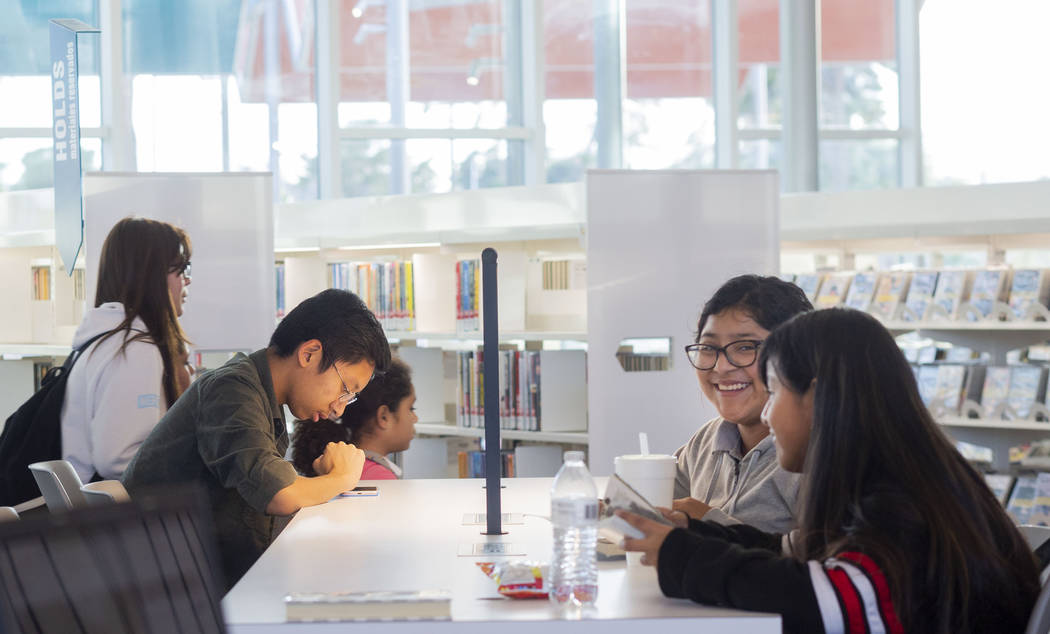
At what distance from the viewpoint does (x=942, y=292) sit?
4840 millimetres

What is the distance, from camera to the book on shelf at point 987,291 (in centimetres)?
471

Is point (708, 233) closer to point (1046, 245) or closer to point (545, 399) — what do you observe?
point (545, 399)

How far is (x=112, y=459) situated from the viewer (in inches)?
107

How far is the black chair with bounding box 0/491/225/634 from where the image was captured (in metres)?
1.11

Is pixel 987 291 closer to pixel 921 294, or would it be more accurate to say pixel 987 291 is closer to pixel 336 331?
pixel 921 294

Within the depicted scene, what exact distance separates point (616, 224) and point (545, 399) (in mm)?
876

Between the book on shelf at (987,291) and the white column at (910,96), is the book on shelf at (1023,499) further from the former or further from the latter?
the white column at (910,96)

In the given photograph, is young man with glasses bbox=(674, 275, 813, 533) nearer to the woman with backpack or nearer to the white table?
the white table

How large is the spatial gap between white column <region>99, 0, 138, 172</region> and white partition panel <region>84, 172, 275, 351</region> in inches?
143

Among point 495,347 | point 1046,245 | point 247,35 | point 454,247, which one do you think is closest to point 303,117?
point 247,35

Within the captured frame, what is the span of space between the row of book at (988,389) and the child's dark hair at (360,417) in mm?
2633

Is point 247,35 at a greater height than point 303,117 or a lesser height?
greater

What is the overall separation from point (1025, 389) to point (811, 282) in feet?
3.50

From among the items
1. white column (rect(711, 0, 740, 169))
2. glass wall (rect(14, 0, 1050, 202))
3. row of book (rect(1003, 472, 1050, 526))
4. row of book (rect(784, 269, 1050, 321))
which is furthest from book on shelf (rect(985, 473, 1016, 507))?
white column (rect(711, 0, 740, 169))
